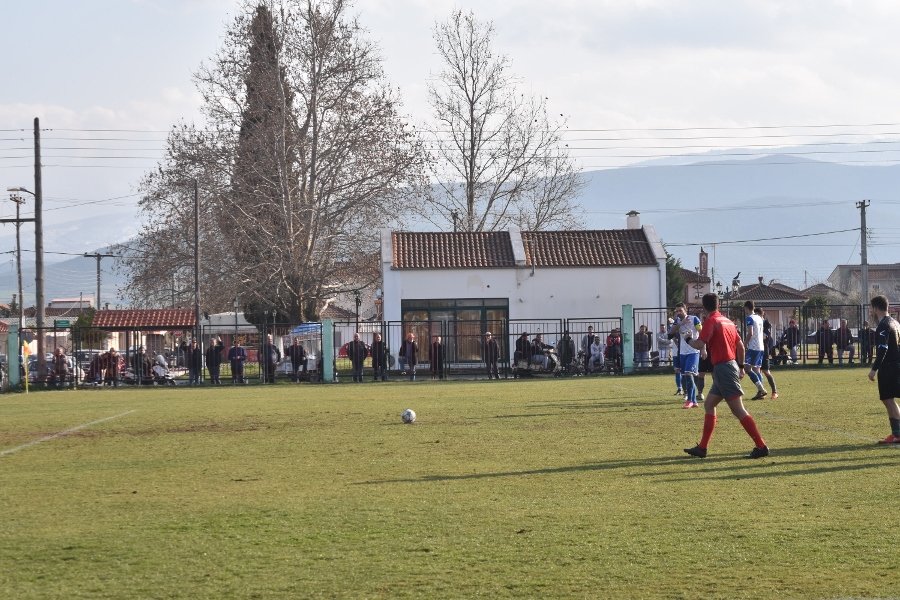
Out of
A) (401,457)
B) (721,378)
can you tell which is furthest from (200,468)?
(721,378)

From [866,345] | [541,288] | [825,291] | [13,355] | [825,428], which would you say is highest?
[825,291]

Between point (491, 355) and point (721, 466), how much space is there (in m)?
26.4

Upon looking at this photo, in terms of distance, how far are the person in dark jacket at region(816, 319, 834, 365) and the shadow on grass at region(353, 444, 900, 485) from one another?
87.4 ft

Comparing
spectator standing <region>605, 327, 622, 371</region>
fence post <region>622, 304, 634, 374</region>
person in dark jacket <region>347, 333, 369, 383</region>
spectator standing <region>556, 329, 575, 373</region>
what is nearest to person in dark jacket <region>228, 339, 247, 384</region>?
person in dark jacket <region>347, 333, 369, 383</region>

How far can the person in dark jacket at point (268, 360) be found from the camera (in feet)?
126

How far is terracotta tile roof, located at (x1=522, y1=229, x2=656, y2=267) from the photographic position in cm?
4844

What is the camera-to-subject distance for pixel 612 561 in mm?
7988

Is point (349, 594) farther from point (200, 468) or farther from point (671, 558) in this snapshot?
point (200, 468)

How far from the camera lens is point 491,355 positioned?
1540 inches

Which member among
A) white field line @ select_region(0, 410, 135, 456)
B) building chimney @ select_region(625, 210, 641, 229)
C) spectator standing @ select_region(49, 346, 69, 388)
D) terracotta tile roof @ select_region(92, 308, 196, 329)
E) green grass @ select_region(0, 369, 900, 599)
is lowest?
green grass @ select_region(0, 369, 900, 599)

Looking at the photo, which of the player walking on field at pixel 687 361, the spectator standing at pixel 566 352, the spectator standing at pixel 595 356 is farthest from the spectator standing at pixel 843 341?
the player walking on field at pixel 687 361

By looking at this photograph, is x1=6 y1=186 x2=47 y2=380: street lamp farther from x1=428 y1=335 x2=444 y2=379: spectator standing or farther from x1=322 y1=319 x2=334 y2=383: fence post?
x1=428 y1=335 x2=444 y2=379: spectator standing

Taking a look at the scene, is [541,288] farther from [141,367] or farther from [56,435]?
[56,435]

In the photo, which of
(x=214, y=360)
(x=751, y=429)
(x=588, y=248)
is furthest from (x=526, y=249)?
(x=751, y=429)
